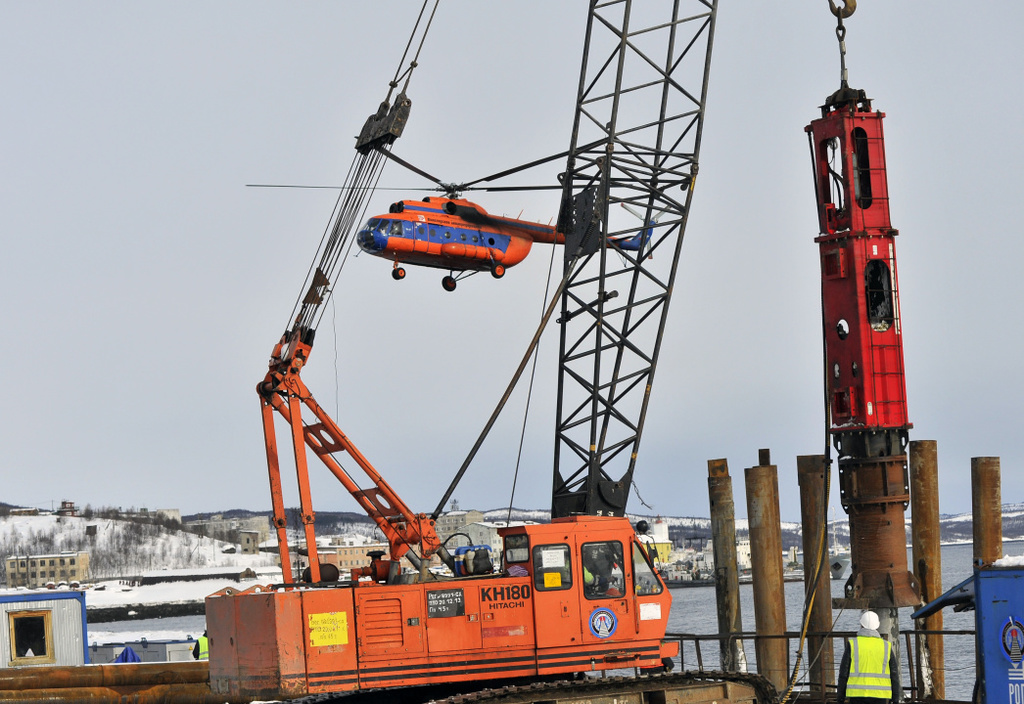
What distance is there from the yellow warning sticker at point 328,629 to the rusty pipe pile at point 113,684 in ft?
22.0

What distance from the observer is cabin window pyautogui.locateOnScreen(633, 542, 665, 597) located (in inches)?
719

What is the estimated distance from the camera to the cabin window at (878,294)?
752 inches

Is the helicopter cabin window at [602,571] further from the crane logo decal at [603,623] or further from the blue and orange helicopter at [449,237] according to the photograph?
the blue and orange helicopter at [449,237]

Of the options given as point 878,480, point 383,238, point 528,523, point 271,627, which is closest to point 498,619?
point 528,523

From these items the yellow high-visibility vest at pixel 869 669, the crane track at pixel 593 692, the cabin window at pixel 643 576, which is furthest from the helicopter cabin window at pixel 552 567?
the yellow high-visibility vest at pixel 869 669

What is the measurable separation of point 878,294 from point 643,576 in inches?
215

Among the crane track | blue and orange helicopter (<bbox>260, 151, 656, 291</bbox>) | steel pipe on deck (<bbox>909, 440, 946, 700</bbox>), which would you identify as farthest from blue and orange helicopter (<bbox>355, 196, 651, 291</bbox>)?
the crane track

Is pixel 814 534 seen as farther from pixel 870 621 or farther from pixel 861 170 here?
pixel 870 621

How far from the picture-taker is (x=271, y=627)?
56.2 ft

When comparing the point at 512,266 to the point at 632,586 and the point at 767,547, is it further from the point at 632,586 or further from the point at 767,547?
the point at 632,586

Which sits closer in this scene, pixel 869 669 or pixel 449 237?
pixel 869 669

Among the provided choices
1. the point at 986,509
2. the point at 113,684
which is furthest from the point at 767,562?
the point at 113,684

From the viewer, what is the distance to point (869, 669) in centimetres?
1453

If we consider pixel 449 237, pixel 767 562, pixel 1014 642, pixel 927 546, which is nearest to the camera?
pixel 1014 642
